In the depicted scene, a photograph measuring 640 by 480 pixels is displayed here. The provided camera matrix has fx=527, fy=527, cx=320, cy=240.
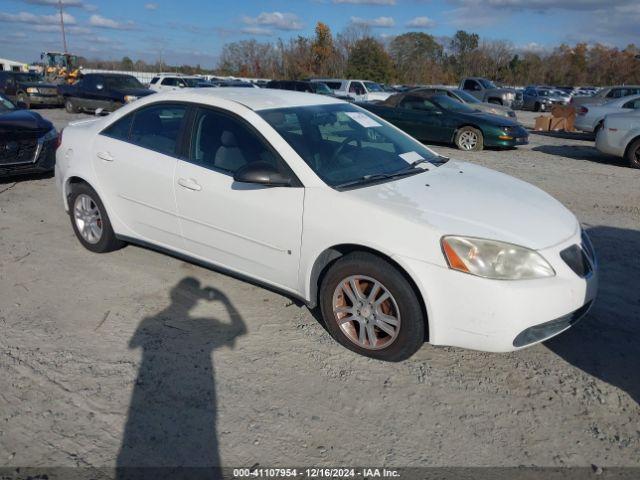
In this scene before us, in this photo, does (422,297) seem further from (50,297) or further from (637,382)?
(50,297)

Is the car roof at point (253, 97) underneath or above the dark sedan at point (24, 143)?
above

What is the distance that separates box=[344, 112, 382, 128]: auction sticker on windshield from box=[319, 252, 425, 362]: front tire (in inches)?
61.1

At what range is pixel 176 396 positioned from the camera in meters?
3.06

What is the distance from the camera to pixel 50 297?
4.30 metres

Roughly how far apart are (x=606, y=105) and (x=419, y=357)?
1519 centimetres

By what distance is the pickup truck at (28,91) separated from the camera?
2161cm

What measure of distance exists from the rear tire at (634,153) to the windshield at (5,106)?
11.7 m

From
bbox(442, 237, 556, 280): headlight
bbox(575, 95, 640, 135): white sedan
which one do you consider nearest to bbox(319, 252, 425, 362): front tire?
bbox(442, 237, 556, 280): headlight

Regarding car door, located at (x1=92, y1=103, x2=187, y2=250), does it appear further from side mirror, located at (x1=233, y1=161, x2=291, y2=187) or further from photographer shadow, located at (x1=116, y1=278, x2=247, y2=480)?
side mirror, located at (x1=233, y1=161, x2=291, y2=187)

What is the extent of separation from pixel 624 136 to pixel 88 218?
1045 centimetres

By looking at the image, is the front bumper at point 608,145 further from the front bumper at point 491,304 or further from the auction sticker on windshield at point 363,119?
the front bumper at point 491,304

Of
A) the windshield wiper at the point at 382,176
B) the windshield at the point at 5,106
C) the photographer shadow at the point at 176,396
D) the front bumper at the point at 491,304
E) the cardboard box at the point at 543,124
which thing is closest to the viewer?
the photographer shadow at the point at 176,396

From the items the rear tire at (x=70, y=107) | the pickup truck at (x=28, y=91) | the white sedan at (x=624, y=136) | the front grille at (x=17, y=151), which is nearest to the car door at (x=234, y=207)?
the front grille at (x=17, y=151)

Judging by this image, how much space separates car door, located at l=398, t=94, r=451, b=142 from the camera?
13492mm
